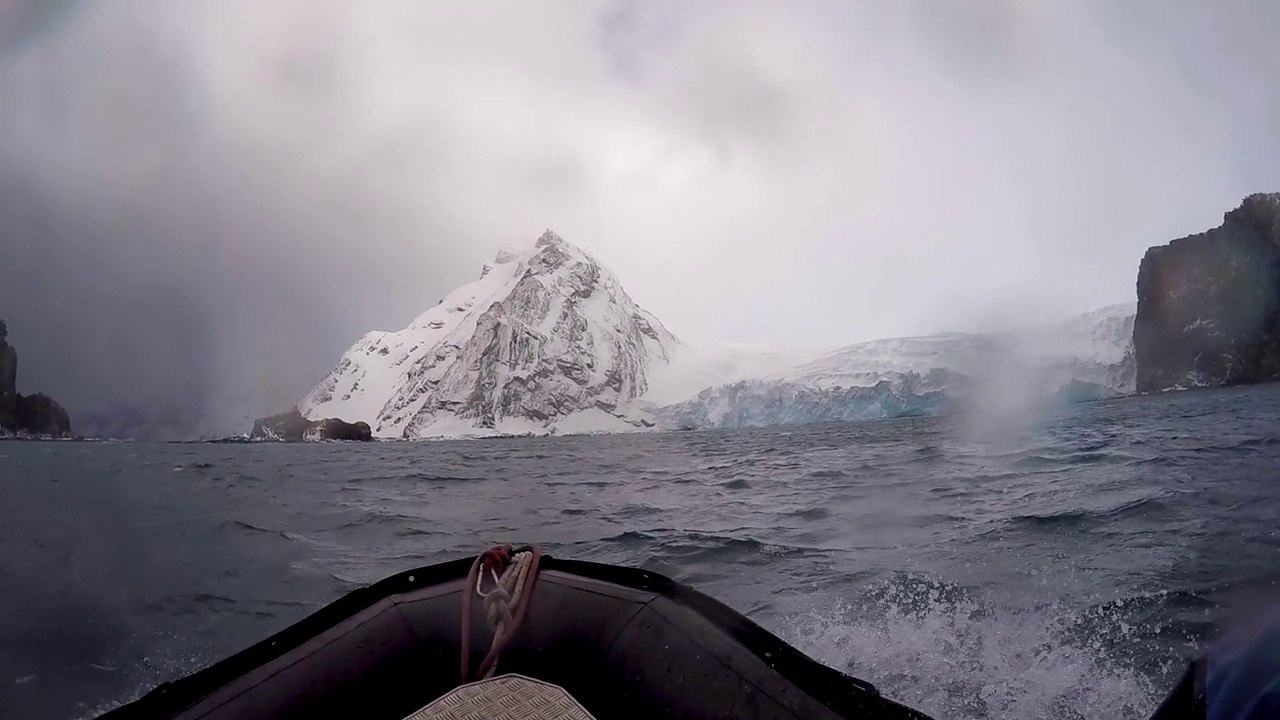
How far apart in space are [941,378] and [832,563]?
249 feet

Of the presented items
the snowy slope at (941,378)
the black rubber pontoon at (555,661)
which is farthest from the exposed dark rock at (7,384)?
the black rubber pontoon at (555,661)

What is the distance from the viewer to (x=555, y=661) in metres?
2.74

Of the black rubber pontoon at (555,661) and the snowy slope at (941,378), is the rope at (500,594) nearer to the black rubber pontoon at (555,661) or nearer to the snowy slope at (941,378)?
the black rubber pontoon at (555,661)

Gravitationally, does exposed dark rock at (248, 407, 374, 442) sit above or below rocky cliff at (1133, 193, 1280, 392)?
below

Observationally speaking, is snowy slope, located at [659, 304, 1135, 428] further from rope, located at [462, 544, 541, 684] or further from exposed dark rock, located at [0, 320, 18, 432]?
exposed dark rock, located at [0, 320, 18, 432]

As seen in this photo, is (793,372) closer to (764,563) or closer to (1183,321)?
(1183,321)

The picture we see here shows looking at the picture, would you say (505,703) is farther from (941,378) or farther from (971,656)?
(941,378)

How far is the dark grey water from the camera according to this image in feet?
14.4

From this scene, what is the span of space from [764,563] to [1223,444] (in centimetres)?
1541

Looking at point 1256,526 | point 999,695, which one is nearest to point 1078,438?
point 1256,526

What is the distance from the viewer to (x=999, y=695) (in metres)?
3.93

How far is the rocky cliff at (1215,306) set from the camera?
6925 centimetres

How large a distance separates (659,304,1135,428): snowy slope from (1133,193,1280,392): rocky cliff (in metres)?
4.64

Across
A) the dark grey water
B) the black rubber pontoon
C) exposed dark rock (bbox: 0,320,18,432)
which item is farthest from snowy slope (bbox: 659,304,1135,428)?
exposed dark rock (bbox: 0,320,18,432)
